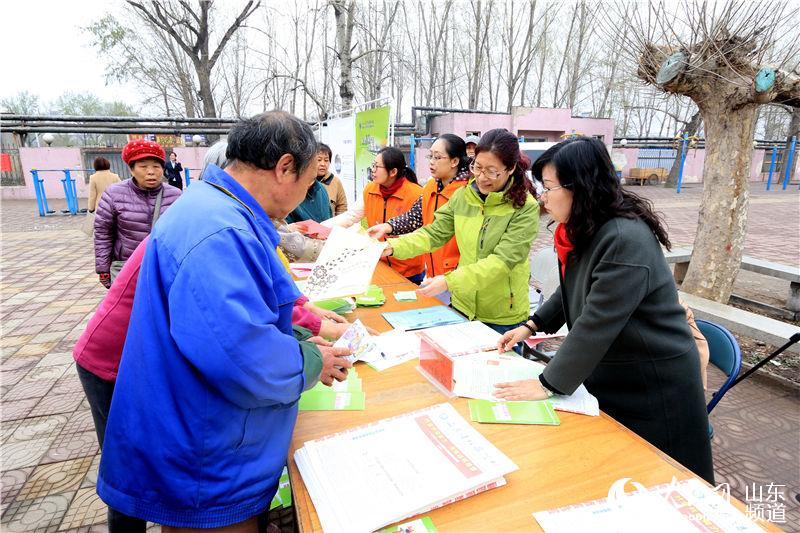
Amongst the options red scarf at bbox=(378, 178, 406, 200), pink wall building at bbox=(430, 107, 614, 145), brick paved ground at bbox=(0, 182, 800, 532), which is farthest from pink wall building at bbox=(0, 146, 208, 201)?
red scarf at bbox=(378, 178, 406, 200)

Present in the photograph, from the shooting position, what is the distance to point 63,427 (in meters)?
2.92

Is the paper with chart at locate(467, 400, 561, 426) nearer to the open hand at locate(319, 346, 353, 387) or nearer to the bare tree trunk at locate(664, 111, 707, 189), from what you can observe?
the open hand at locate(319, 346, 353, 387)

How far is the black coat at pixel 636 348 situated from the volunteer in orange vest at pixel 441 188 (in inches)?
63.9

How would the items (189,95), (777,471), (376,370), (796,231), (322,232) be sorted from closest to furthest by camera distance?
(376,370)
(777,471)
(322,232)
(796,231)
(189,95)

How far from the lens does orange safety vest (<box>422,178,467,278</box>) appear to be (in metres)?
3.07

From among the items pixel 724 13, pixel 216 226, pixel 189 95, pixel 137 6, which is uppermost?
pixel 137 6

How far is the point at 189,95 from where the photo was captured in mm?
21828

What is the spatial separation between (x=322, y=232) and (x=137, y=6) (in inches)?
659


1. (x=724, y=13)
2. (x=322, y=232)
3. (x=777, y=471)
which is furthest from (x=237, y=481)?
(x=724, y=13)

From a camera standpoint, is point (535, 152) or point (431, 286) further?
point (535, 152)

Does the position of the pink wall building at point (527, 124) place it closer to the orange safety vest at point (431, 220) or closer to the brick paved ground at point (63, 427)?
the brick paved ground at point (63, 427)

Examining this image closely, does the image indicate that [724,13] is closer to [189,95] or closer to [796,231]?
[796,231]

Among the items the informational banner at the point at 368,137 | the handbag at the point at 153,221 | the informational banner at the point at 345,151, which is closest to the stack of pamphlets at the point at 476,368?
the handbag at the point at 153,221

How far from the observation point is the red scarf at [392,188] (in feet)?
12.3
